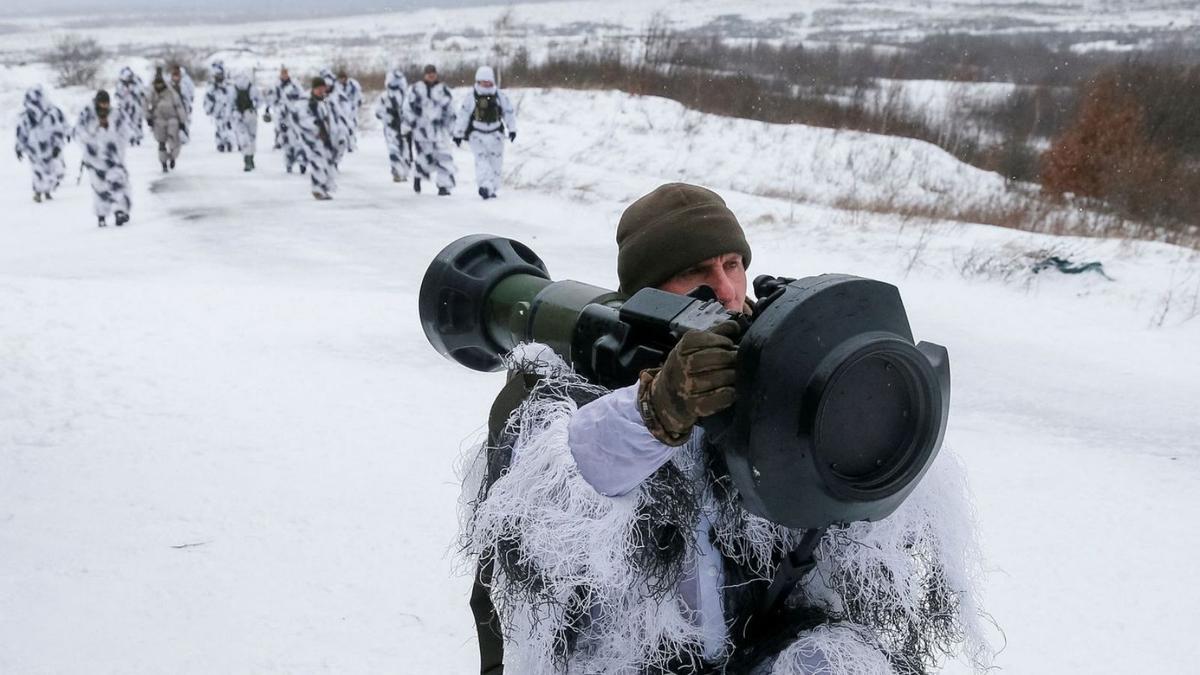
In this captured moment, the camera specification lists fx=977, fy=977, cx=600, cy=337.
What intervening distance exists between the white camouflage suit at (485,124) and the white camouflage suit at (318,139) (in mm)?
1542

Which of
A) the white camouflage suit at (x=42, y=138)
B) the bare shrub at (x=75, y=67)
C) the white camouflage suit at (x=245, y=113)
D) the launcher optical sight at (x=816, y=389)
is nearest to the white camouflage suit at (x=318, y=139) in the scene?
the white camouflage suit at (x=42, y=138)

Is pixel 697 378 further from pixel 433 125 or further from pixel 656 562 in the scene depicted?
pixel 433 125

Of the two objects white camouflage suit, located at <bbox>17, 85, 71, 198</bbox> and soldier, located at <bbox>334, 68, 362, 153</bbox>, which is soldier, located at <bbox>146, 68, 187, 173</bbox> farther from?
soldier, located at <bbox>334, 68, 362, 153</bbox>

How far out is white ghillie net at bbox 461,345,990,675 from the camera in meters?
1.26

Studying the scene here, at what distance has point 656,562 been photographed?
1.27 metres

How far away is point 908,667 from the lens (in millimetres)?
1402

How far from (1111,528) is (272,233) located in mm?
7830

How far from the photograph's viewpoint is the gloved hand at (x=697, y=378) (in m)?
1.03

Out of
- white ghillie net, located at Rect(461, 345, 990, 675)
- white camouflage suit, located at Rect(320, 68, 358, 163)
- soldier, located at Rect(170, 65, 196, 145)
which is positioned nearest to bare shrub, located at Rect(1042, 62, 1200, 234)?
white camouflage suit, located at Rect(320, 68, 358, 163)

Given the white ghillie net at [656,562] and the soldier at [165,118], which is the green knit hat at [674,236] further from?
the soldier at [165,118]

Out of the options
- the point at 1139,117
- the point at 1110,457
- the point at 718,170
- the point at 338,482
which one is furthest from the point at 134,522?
the point at 1139,117

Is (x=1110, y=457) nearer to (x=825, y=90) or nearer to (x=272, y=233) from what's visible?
(x=272, y=233)

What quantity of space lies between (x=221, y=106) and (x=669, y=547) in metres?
16.7

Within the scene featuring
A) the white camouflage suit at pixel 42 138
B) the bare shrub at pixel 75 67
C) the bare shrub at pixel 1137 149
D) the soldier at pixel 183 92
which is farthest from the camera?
the bare shrub at pixel 75 67
